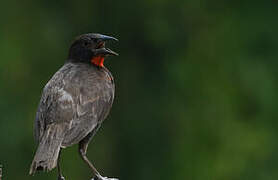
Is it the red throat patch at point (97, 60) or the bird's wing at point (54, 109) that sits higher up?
the red throat patch at point (97, 60)

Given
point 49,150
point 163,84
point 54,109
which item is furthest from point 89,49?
point 163,84

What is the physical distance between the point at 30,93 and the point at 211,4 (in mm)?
3181

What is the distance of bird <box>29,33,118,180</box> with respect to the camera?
10.3 metres

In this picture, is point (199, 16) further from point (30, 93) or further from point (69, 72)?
point (69, 72)

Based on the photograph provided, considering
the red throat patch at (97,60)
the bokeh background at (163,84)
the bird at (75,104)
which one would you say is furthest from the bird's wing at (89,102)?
the bokeh background at (163,84)

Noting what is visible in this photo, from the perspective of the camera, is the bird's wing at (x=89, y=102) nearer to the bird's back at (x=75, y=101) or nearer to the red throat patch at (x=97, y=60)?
the bird's back at (x=75, y=101)

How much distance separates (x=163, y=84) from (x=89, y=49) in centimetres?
768

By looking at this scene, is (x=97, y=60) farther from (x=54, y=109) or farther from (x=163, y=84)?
(x=163, y=84)

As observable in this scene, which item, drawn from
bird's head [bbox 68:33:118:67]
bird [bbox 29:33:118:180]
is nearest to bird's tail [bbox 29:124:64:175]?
bird [bbox 29:33:118:180]

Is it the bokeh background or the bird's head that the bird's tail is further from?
the bokeh background

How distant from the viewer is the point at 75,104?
1064 cm

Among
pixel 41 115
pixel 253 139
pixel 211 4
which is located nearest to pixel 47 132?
pixel 41 115

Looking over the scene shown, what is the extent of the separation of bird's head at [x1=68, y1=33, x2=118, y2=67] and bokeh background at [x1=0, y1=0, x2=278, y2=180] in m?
6.15

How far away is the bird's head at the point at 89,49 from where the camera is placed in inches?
442
